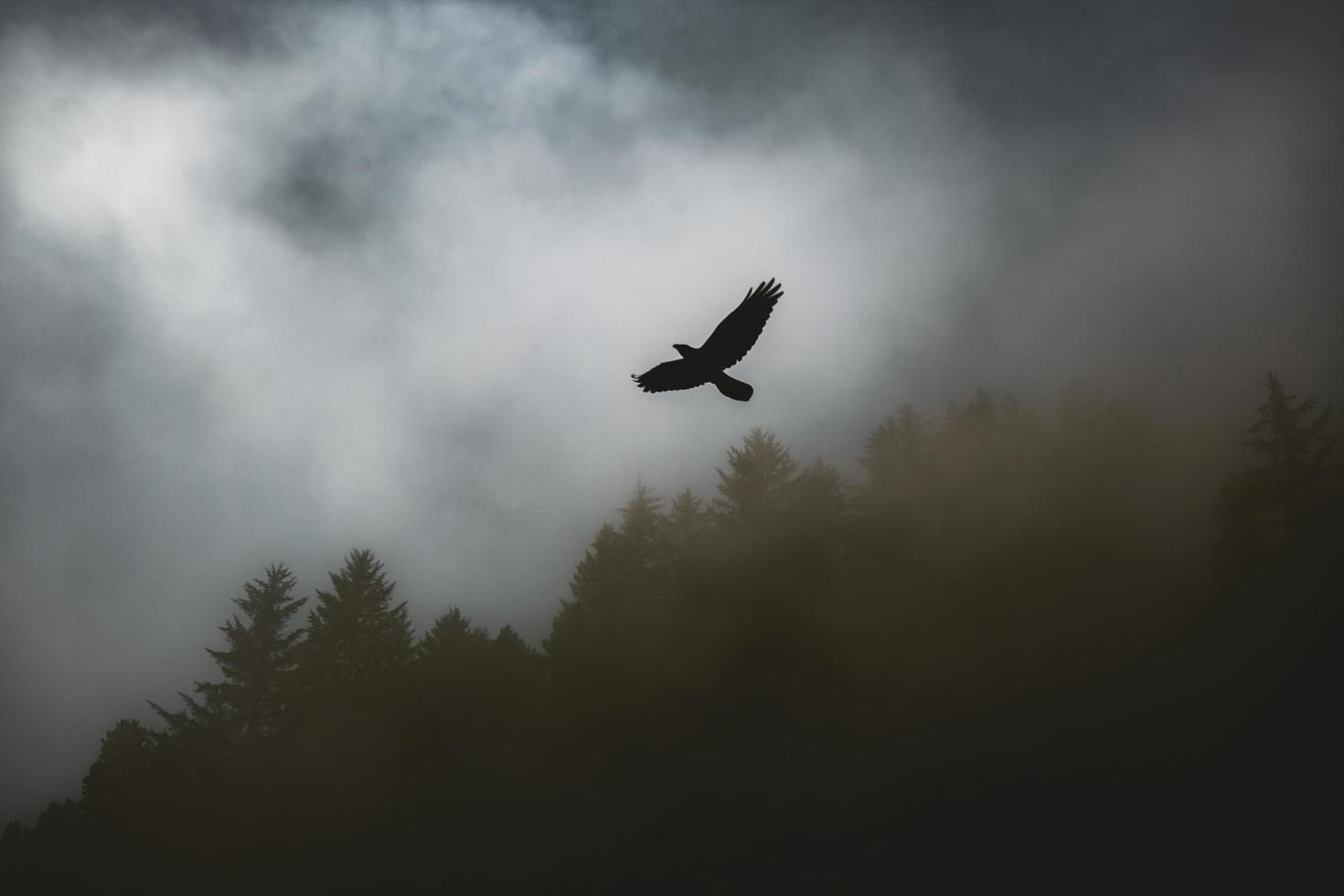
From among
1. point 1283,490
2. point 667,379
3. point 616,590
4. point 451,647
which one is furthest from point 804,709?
point 1283,490

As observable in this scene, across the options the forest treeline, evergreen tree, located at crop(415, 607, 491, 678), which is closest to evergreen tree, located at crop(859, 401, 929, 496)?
the forest treeline

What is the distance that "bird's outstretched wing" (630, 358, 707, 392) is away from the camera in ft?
30.6

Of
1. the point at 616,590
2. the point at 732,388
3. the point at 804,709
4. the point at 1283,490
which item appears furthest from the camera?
the point at 616,590

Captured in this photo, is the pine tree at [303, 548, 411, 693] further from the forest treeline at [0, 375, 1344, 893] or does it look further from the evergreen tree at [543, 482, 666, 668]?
the evergreen tree at [543, 482, 666, 668]

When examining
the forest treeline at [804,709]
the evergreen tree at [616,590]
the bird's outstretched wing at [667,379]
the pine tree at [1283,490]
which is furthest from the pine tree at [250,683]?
the pine tree at [1283,490]

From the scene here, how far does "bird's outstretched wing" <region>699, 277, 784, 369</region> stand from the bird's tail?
155 mm

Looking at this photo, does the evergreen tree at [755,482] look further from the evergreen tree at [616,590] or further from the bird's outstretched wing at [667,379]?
the bird's outstretched wing at [667,379]

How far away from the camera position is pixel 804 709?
22219 mm

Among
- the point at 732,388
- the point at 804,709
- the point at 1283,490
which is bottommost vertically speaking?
the point at 804,709

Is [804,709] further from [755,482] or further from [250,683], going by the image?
[250,683]

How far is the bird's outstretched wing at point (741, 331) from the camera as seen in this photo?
8922 mm

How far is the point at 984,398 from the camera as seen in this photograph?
111 feet

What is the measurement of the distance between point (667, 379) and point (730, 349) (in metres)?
0.91

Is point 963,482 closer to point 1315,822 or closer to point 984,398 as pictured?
point 984,398
